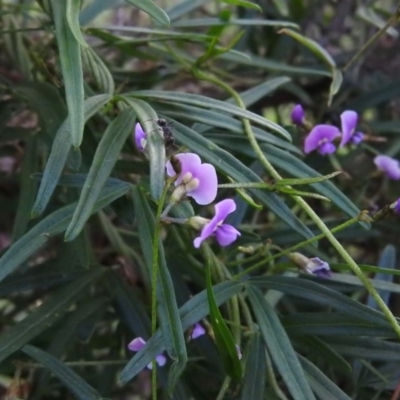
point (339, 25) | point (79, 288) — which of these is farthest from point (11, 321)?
point (339, 25)

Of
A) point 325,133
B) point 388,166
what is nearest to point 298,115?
point 325,133

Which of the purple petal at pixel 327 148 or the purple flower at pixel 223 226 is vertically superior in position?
the purple flower at pixel 223 226

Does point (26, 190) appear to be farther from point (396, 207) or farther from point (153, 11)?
point (396, 207)

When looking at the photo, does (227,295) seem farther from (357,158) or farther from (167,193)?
(357,158)

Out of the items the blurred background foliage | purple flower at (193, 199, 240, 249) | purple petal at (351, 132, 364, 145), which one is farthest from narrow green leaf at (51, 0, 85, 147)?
purple petal at (351, 132, 364, 145)

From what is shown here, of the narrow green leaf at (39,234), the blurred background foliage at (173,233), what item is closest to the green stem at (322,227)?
the blurred background foliage at (173,233)

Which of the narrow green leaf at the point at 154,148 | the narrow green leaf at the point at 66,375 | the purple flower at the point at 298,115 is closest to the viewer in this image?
the narrow green leaf at the point at 154,148

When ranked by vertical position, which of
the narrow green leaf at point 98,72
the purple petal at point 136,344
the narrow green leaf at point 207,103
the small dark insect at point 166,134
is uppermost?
the small dark insect at point 166,134

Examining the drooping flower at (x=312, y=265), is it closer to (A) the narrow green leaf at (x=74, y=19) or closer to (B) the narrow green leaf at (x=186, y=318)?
(B) the narrow green leaf at (x=186, y=318)
